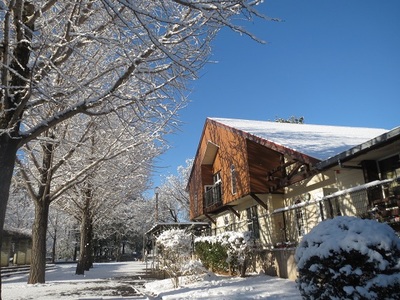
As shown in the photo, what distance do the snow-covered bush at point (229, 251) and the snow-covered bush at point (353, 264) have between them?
308 inches

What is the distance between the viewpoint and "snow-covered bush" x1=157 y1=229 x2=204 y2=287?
40.0 ft

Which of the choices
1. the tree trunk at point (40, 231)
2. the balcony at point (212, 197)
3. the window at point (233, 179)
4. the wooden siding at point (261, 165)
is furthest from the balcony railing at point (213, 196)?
the tree trunk at point (40, 231)

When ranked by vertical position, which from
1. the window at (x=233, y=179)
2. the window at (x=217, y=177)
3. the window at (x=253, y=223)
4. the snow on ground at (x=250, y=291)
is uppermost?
the window at (x=217, y=177)

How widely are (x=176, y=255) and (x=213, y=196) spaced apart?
8.56 metres

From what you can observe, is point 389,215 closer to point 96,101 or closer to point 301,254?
point 301,254

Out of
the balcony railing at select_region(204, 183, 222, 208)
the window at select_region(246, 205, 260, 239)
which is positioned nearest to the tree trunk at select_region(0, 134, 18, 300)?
the window at select_region(246, 205, 260, 239)

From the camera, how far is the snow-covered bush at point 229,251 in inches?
492

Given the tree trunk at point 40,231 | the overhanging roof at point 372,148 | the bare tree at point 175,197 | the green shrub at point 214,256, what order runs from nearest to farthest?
1. the overhanging roof at point 372,148
2. the tree trunk at point 40,231
3. the green shrub at point 214,256
4. the bare tree at point 175,197

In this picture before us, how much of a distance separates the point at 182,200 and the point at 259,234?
105 ft

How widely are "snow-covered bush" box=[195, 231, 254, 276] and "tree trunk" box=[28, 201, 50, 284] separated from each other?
264 inches

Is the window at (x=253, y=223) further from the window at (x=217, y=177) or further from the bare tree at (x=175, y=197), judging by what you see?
the bare tree at (x=175, y=197)

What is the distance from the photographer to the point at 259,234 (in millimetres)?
16297

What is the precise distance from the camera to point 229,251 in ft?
41.9

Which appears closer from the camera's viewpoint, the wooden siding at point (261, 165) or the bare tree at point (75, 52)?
the bare tree at point (75, 52)
